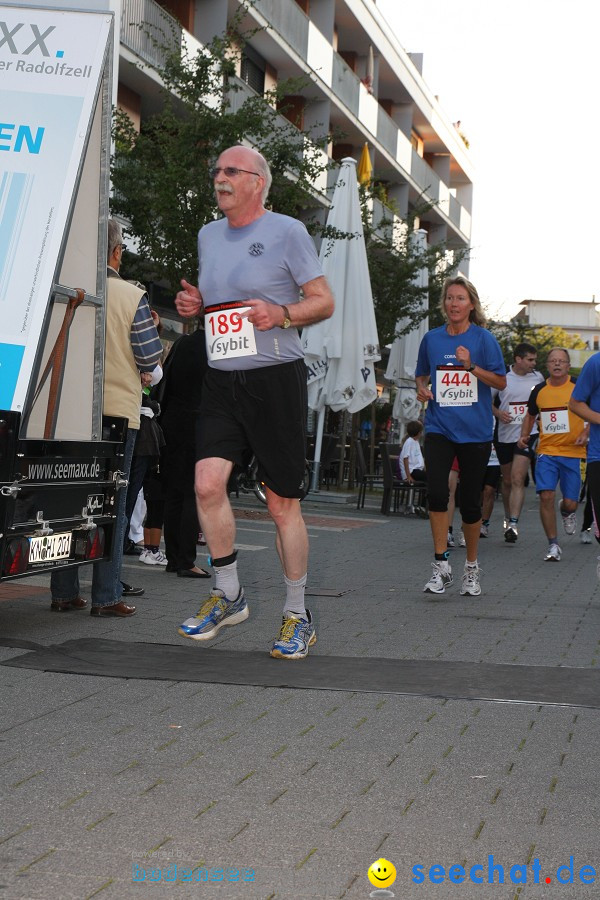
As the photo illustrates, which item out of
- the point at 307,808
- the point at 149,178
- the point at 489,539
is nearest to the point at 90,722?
the point at 307,808

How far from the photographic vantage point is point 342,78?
3812 centimetres

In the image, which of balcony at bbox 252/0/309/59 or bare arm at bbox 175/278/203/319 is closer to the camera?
bare arm at bbox 175/278/203/319

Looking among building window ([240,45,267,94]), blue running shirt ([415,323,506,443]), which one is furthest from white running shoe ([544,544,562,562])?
building window ([240,45,267,94])

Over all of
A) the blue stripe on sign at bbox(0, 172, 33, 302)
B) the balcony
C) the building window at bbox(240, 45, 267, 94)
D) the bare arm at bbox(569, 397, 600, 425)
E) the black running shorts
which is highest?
the balcony

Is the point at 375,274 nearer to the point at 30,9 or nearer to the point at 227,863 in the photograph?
the point at 30,9

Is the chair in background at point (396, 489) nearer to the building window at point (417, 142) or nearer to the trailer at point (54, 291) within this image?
the trailer at point (54, 291)

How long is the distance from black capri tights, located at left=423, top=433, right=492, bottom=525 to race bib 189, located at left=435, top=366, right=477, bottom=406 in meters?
0.26

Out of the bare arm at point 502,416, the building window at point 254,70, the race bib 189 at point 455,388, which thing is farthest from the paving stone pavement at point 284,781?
the building window at point 254,70

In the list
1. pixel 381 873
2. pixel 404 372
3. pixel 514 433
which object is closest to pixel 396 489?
pixel 514 433

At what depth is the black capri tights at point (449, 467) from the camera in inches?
348

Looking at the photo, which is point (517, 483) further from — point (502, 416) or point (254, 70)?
point (254, 70)

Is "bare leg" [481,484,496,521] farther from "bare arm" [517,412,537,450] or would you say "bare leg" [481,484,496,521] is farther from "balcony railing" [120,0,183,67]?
"balcony railing" [120,0,183,67]

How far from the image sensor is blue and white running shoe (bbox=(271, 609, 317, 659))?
589 cm

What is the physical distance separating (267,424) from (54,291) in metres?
1.44
